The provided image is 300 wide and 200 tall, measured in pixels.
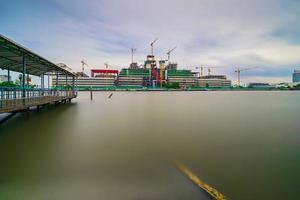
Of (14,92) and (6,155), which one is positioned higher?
(14,92)

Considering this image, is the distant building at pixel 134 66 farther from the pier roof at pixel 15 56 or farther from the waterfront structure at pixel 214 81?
the pier roof at pixel 15 56

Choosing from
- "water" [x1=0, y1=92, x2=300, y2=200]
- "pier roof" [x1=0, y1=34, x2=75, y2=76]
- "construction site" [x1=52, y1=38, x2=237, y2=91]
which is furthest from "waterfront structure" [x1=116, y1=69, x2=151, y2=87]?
"water" [x1=0, y1=92, x2=300, y2=200]

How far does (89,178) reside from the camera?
5023 millimetres

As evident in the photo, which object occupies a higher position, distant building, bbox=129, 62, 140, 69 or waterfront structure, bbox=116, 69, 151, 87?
distant building, bbox=129, 62, 140, 69

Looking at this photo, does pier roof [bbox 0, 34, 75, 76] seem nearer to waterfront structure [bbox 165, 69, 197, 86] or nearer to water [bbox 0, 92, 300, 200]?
water [bbox 0, 92, 300, 200]

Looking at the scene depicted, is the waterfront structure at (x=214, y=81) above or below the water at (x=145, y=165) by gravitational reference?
above

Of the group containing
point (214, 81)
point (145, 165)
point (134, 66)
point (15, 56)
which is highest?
point (134, 66)

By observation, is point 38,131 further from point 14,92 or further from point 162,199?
point 162,199

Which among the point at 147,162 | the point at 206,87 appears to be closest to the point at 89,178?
the point at 147,162

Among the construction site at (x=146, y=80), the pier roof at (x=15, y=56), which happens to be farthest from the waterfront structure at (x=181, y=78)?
the pier roof at (x=15, y=56)

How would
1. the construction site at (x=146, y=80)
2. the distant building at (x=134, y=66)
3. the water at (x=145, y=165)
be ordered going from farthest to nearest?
the distant building at (x=134, y=66)
the construction site at (x=146, y=80)
the water at (x=145, y=165)

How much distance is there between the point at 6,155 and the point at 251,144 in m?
9.65

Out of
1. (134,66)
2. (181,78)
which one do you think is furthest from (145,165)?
(134,66)

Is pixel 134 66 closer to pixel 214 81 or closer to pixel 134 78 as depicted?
pixel 134 78
